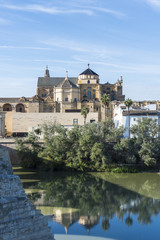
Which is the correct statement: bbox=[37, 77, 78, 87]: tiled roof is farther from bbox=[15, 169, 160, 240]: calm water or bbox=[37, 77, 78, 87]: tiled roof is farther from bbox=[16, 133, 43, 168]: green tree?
bbox=[15, 169, 160, 240]: calm water

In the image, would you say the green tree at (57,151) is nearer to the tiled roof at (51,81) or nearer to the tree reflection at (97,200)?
the tree reflection at (97,200)

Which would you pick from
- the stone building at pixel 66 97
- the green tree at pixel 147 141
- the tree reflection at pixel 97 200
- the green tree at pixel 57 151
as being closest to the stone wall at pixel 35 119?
the stone building at pixel 66 97

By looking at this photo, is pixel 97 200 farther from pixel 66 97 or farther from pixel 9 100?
pixel 9 100

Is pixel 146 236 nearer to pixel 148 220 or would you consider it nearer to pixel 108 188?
pixel 148 220

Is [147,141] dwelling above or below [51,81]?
below

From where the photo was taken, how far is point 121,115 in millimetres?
42688

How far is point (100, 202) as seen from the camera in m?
22.4

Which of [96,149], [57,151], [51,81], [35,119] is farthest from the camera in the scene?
[51,81]

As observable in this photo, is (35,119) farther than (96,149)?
Yes

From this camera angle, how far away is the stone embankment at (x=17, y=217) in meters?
10.8

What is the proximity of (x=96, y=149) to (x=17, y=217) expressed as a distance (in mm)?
21844

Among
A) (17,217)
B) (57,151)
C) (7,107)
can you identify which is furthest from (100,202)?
(7,107)

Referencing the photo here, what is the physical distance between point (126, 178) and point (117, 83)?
107ft

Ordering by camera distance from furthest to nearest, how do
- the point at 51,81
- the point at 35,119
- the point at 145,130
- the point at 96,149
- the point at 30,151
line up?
the point at 51,81 → the point at 35,119 → the point at 30,151 → the point at 145,130 → the point at 96,149
